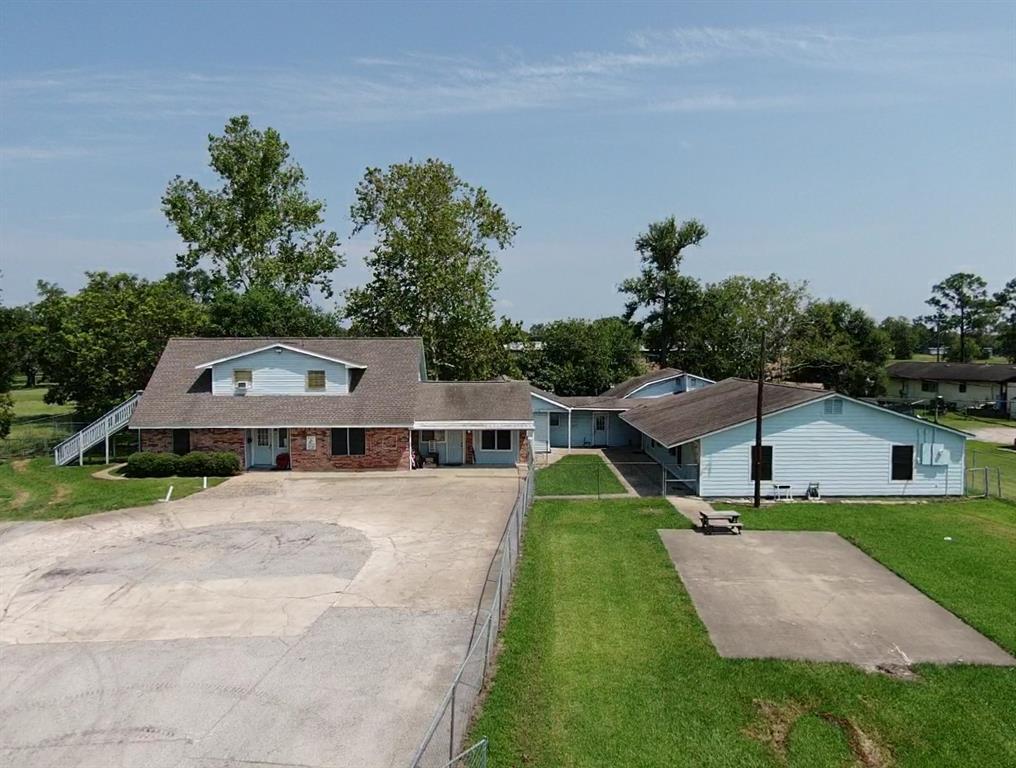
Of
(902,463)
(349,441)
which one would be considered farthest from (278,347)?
(902,463)

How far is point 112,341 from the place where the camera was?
125 ft

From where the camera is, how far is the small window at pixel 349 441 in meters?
30.9

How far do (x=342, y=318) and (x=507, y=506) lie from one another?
94.3 ft

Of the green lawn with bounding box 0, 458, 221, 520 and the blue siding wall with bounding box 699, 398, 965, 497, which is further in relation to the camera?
the blue siding wall with bounding box 699, 398, 965, 497

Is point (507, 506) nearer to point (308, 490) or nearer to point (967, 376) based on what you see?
point (308, 490)

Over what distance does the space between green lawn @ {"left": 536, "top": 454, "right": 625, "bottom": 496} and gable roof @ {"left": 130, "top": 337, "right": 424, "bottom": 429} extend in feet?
22.1

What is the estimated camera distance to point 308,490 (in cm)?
2623

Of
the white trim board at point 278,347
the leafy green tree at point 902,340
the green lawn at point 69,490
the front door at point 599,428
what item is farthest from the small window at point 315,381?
the leafy green tree at point 902,340

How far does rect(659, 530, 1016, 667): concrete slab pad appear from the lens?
11805mm

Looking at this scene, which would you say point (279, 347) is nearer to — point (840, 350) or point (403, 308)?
point (403, 308)

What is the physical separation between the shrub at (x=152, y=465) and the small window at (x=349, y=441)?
6.37 m

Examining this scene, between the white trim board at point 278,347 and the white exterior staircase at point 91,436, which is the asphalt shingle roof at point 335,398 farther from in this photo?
the white exterior staircase at point 91,436

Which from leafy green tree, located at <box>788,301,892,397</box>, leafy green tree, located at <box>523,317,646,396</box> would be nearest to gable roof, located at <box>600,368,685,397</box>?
leafy green tree, located at <box>523,317,646,396</box>

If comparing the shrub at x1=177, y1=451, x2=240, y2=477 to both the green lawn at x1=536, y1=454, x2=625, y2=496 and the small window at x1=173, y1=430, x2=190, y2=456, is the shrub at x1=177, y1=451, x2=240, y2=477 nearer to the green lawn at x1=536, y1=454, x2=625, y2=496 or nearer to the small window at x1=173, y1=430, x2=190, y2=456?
the small window at x1=173, y1=430, x2=190, y2=456
